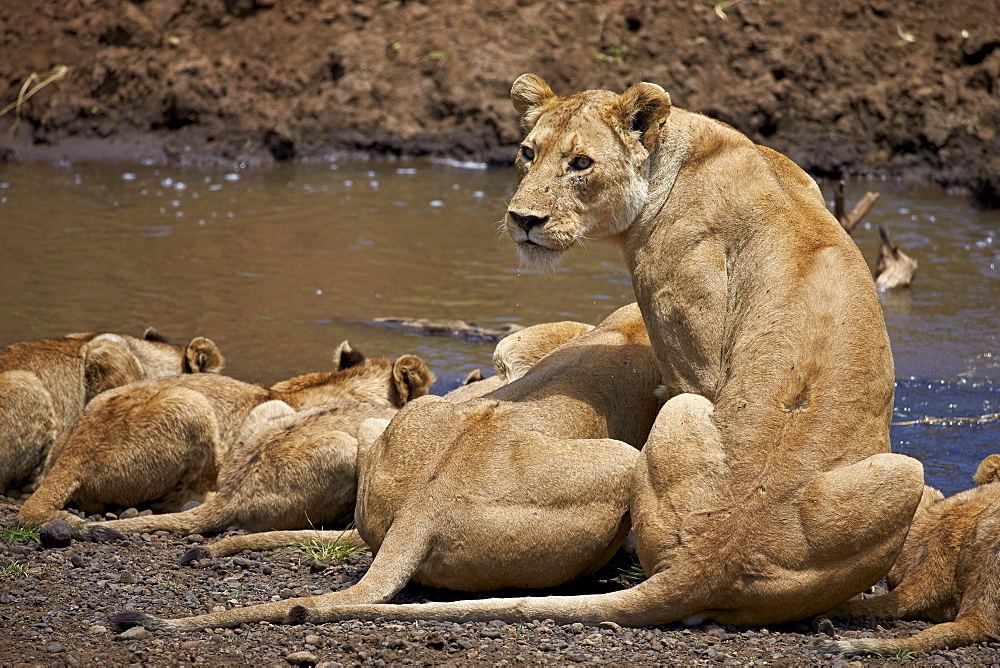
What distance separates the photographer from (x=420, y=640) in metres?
5.00

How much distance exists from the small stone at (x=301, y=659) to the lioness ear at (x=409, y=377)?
3.30 m

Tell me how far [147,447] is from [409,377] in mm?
1839

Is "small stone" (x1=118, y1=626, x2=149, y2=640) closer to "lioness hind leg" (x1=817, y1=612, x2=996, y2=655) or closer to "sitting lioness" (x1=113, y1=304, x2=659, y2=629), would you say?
"sitting lioness" (x1=113, y1=304, x2=659, y2=629)

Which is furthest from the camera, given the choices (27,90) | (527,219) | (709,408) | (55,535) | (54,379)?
(27,90)

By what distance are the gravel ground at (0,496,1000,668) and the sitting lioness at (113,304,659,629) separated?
147 mm

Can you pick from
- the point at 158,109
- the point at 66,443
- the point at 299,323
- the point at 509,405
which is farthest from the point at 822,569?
the point at 158,109

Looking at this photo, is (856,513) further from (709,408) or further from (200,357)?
(200,357)

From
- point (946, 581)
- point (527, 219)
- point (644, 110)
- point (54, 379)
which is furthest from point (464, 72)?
point (946, 581)

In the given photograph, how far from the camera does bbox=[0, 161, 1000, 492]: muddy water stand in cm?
1150

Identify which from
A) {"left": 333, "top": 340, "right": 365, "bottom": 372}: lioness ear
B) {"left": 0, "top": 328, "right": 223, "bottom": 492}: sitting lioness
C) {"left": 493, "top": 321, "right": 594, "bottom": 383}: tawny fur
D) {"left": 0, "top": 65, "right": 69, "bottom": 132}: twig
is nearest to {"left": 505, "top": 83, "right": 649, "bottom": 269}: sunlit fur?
{"left": 493, "top": 321, "right": 594, "bottom": 383}: tawny fur

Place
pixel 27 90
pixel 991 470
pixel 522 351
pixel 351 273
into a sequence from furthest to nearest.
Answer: pixel 27 90 < pixel 351 273 < pixel 522 351 < pixel 991 470

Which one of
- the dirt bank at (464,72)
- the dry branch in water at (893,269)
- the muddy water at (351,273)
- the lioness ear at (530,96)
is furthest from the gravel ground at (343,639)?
the dirt bank at (464,72)

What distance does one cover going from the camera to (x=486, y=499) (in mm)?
5395

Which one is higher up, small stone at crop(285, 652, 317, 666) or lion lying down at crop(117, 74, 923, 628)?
lion lying down at crop(117, 74, 923, 628)
